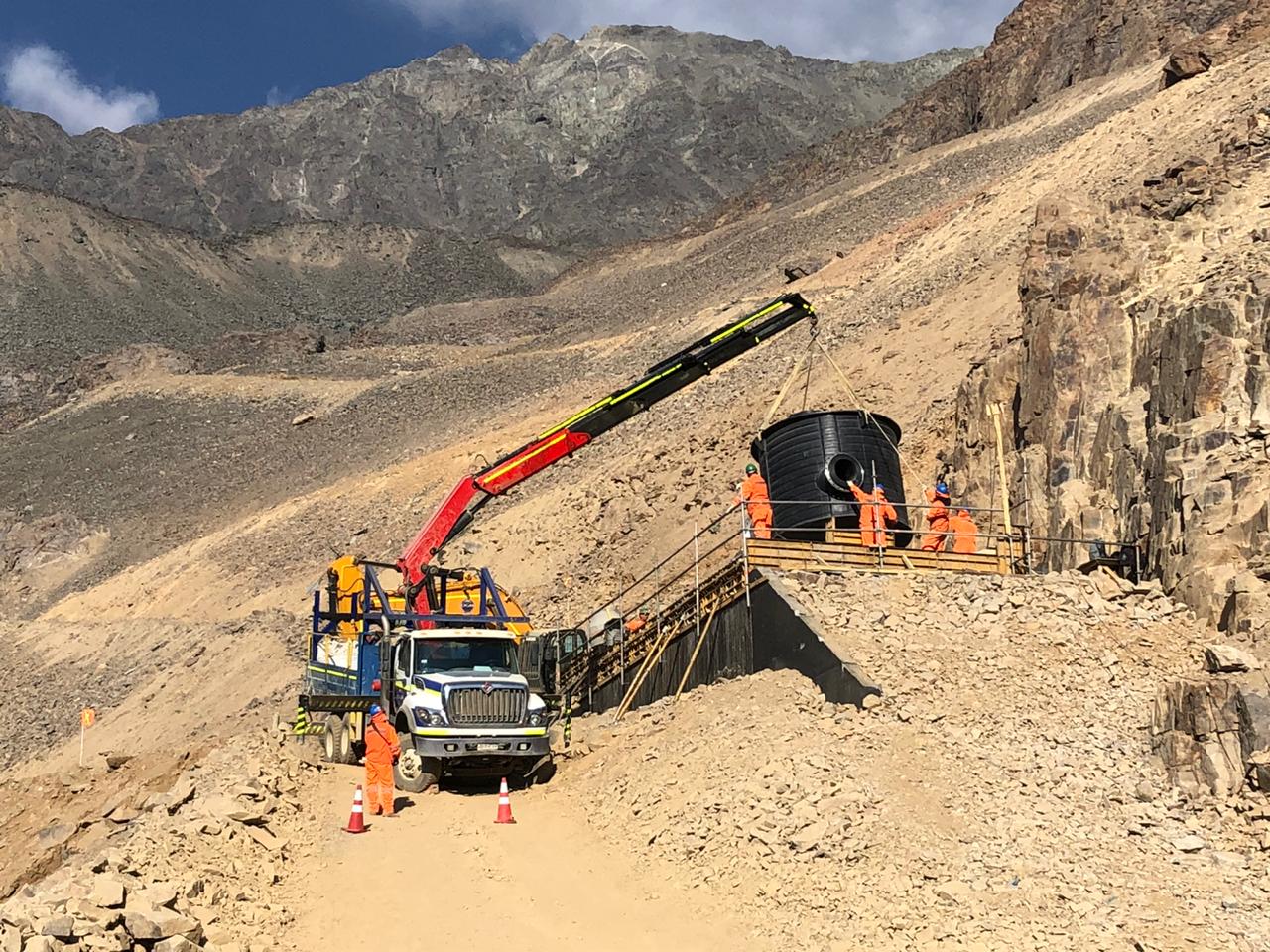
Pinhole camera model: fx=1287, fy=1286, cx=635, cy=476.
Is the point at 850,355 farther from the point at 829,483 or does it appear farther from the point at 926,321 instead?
the point at 829,483

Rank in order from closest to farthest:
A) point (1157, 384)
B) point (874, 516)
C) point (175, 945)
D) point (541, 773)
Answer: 1. point (175, 945)
2. point (541, 773)
3. point (1157, 384)
4. point (874, 516)

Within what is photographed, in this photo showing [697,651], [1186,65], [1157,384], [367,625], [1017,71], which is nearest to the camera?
[1157,384]

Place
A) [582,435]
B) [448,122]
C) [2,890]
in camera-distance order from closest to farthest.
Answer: [2,890]
[582,435]
[448,122]

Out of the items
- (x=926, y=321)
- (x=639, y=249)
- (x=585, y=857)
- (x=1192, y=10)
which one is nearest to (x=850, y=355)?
(x=926, y=321)

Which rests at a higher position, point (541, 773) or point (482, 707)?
point (482, 707)

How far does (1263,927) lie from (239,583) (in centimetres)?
2406

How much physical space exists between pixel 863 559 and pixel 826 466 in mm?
2343

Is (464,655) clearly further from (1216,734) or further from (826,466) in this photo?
(1216,734)

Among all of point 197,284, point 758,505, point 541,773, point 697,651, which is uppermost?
point 197,284

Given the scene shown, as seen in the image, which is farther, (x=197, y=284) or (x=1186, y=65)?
(x=197, y=284)

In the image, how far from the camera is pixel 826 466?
54.9 feet

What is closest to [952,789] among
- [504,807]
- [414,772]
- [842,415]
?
[504,807]

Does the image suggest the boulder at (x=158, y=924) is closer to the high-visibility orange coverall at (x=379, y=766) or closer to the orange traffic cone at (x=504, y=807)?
the high-visibility orange coverall at (x=379, y=766)

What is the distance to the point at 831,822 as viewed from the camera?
934 centimetres
